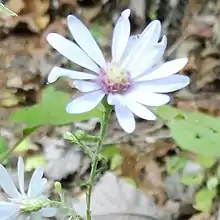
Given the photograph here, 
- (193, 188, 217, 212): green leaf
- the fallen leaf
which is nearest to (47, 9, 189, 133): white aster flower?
the fallen leaf

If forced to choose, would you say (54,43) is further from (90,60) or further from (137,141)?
(137,141)

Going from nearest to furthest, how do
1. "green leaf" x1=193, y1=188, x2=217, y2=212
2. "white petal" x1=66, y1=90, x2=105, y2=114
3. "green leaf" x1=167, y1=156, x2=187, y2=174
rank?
"white petal" x1=66, y1=90, x2=105, y2=114 → "green leaf" x1=193, y1=188, x2=217, y2=212 → "green leaf" x1=167, y1=156, x2=187, y2=174

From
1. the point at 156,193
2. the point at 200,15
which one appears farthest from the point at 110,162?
the point at 200,15

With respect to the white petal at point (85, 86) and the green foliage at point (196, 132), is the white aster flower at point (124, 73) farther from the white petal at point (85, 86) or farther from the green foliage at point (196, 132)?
the green foliage at point (196, 132)

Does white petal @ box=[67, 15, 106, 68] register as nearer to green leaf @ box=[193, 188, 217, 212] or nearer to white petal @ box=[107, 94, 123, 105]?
white petal @ box=[107, 94, 123, 105]

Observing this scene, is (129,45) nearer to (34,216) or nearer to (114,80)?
(114,80)

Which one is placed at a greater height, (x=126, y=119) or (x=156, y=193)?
(x=126, y=119)
